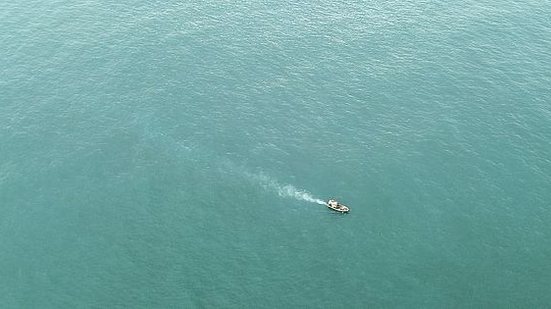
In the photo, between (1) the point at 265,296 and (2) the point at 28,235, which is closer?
(1) the point at 265,296

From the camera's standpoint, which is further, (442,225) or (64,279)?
(442,225)

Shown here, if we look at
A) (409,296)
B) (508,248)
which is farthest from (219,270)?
(508,248)

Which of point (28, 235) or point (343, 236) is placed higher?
point (343, 236)

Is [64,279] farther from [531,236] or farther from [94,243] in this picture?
[531,236]

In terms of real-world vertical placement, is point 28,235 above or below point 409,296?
below

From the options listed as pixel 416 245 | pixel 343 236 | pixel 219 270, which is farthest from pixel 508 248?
pixel 219 270

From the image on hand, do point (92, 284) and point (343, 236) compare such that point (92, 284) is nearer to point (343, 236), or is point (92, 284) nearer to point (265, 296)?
point (265, 296)

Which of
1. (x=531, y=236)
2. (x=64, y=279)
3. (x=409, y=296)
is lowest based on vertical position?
(x=64, y=279)
